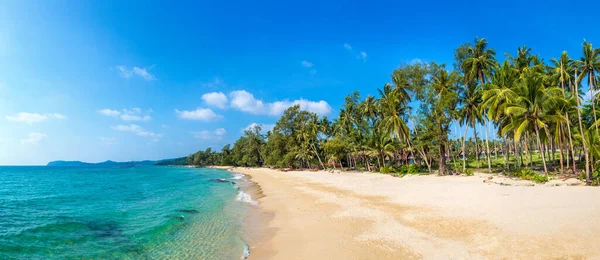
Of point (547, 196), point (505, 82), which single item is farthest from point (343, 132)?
point (547, 196)

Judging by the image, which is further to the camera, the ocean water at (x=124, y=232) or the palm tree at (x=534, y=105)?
the palm tree at (x=534, y=105)

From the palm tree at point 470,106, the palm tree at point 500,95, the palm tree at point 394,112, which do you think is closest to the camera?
the palm tree at point 500,95

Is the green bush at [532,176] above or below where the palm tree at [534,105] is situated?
below

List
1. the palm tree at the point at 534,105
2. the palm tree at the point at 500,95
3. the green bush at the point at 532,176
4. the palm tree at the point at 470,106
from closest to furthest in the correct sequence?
the green bush at the point at 532,176
the palm tree at the point at 534,105
the palm tree at the point at 500,95
the palm tree at the point at 470,106

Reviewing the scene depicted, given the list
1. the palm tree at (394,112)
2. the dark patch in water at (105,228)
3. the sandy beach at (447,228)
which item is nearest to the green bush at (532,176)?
the sandy beach at (447,228)

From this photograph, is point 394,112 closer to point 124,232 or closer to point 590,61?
point 590,61

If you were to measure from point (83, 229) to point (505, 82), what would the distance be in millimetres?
34097

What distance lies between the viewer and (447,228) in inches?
372

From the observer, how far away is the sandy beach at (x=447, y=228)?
730 centimetres

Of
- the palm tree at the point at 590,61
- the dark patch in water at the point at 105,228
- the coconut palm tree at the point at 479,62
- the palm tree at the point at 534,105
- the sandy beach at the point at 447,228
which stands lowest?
the dark patch in water at the point at 105,228

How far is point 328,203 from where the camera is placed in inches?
651

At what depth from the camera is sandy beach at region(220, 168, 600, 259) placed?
7297 mm

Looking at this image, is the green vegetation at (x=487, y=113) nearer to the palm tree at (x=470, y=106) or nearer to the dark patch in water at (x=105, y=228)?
the palm tree at (x=470, y=106)

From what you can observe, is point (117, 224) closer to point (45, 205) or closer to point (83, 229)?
point (83, 229)
